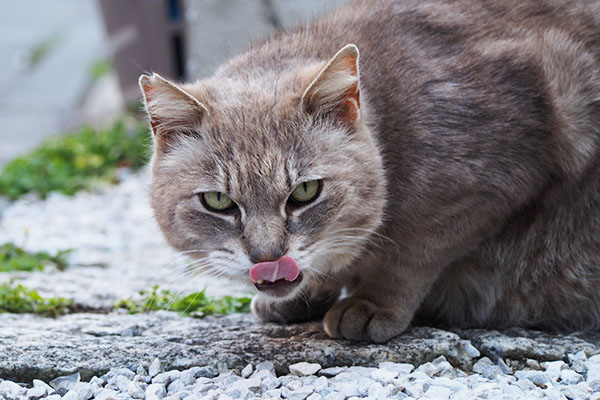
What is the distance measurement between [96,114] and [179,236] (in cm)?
642

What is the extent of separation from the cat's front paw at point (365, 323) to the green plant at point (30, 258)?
200 cm

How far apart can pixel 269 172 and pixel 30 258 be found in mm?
2404

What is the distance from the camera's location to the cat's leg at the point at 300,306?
3011 mm

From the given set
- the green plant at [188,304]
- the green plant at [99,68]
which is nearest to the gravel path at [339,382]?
the green plant at [188,304]

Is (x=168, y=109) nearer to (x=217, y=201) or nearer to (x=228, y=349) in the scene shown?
(x=217, y=201)

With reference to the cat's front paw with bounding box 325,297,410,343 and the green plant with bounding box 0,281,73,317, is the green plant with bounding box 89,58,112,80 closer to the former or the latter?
the green plant with bounding box 0,281,73,317

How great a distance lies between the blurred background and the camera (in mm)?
6266

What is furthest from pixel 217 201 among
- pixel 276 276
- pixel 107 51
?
pixel 107 51

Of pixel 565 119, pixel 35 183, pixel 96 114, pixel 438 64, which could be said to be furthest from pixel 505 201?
pixel 96 114

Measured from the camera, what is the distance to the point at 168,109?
2.53 m

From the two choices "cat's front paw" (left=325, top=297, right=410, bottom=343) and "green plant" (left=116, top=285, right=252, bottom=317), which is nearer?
"cat's front paw" (left=325, top=297, right=410, bottom=343)

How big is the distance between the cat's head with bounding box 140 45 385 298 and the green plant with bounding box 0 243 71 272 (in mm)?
1750

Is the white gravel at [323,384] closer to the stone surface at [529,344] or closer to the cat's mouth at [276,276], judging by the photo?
the stone surface at [529,344]

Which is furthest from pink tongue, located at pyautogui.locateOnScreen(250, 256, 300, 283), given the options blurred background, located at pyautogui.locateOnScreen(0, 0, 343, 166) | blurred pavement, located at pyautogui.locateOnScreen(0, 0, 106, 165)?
blurred pavement, located at pyautogui.locateOnScreen(0, 0, 106, 165)
